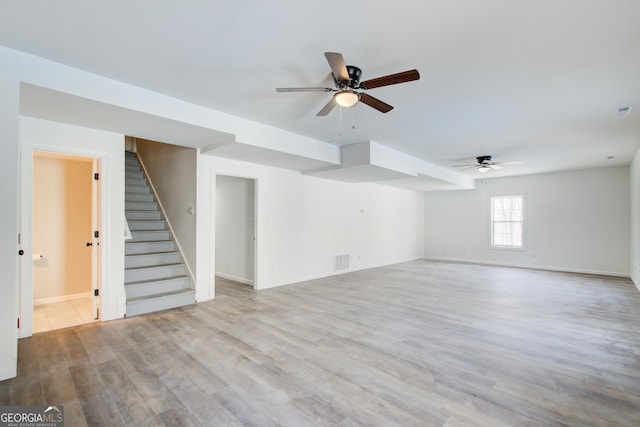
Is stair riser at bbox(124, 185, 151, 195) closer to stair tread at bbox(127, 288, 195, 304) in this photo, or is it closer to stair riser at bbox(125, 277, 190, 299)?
stair riser at bbox(125, 277, 190, 299)

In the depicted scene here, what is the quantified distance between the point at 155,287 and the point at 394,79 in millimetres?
4422

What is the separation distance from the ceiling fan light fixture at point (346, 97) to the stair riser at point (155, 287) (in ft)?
12.6

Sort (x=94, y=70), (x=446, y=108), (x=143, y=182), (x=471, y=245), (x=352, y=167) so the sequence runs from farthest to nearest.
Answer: (x=471, y=245) < (x=143, y=182) < (x=352, y=167) < (x=446, y=108) < (x=94, y=70)

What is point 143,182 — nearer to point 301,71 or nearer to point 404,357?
point 301,71

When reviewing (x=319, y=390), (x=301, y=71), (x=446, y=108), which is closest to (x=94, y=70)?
(x=301, y=71)

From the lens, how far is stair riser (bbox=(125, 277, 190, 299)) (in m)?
4.38

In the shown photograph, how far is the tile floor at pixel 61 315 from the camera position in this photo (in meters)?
3.74

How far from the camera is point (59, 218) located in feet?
16.0

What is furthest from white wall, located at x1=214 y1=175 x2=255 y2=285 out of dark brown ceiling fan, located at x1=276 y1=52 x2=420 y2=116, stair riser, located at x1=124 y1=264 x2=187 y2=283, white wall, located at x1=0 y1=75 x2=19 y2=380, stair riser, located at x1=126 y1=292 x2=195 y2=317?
dark brown ceiling fan, located at x1=276 y1=52 x2=420 y2=116

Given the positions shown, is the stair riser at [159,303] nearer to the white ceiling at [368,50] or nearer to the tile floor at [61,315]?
the tile floor at [61,315]

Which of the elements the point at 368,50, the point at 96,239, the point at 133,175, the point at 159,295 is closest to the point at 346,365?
the point at 368,50

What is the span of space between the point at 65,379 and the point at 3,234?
4.24ft

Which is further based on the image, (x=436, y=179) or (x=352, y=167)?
(x=436, y=179)

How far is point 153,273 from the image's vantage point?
4832 mm
